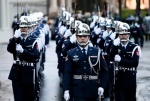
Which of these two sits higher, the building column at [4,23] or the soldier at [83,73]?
the soldier at [83,73]

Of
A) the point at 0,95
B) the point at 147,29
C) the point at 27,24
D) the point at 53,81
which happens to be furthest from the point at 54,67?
the point at 147,29

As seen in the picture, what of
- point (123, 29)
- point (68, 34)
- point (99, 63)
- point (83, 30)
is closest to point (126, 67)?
point (123, 29)

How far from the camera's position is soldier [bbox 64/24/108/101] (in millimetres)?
8820

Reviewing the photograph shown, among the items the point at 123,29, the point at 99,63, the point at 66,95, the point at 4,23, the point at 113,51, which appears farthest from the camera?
the point at 4,23

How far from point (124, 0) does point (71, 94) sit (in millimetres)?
54779

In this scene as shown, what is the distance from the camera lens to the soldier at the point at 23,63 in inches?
419

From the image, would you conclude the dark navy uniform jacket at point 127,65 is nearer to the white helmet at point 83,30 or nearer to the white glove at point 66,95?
the white helmet at point 83,30

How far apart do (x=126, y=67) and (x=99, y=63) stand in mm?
2024

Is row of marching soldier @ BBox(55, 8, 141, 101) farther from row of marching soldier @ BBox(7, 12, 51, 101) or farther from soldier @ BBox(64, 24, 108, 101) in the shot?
row of marching soldier @ BBox(7, 12, 51, 101)

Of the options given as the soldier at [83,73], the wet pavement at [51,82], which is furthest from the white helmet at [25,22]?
the wet pavement at [51,82]

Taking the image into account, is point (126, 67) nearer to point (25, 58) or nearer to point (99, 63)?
point (25, 58)

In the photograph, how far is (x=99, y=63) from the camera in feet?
29.5

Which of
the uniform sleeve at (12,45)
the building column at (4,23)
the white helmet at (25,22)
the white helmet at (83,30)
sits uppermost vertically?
the white helmet at (83,30)

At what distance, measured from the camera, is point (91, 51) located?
893 centimetres
